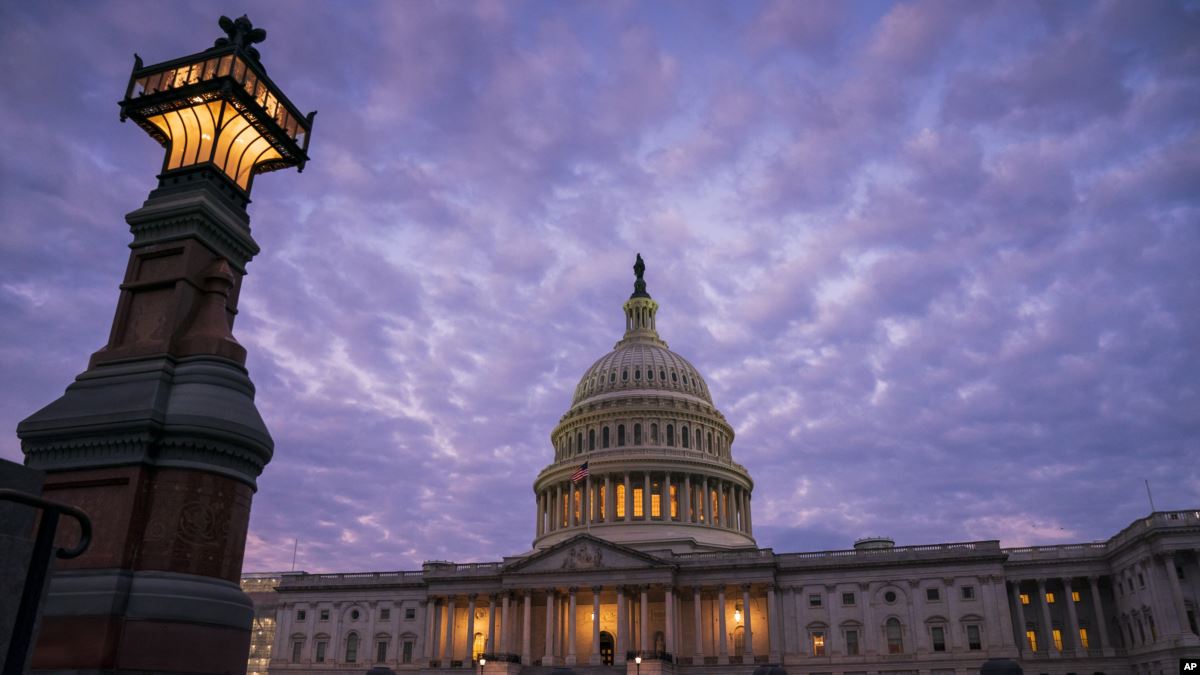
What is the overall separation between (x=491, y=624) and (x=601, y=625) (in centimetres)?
1085

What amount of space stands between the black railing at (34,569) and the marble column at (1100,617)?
8311 centimetres

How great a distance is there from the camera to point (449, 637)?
274 ft

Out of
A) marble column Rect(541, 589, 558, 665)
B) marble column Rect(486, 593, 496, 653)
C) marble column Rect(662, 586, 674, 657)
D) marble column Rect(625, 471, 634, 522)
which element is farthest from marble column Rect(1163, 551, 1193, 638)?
marble column Rect(486, 593, 496, 653)

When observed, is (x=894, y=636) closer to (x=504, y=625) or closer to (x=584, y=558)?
(x=584, y=558)

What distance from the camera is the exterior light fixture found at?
51.5ft

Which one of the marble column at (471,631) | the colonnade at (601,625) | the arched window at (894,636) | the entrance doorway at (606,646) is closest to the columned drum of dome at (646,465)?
the colonnade at (601,625)

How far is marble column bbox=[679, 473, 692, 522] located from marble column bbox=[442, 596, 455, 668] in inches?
1083

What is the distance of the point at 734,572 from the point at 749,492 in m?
30.1

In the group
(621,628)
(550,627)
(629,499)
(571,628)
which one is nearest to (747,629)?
(621,628)

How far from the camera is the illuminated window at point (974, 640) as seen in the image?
71.8m

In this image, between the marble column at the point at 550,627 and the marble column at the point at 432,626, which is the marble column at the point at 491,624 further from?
the marble column at the point at 550,627

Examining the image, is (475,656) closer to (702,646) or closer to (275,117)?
(702,646)

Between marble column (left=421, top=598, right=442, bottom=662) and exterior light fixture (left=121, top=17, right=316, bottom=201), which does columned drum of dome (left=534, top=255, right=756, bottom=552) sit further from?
exterior light fixture (left=121, top=17, right=316, bottom=201)

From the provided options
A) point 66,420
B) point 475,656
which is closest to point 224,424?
point 66,420
